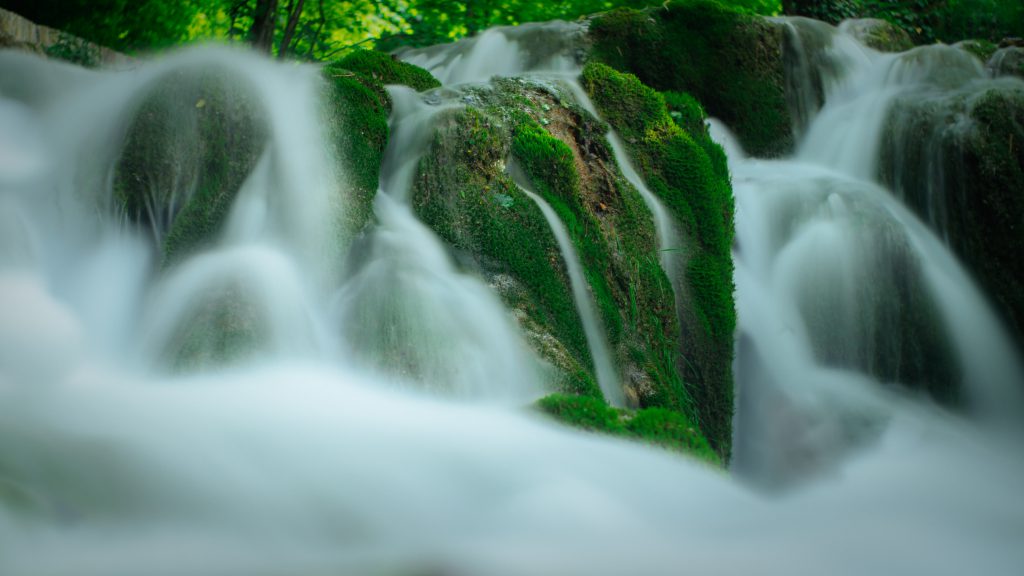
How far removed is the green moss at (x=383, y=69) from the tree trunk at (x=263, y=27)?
279cm

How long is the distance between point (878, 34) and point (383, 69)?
21.4 ft

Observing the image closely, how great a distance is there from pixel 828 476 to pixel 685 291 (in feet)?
4.36

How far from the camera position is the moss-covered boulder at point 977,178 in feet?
20.4

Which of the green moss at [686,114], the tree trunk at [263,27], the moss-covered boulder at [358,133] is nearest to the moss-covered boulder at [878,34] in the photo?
the green moss at [686,114]

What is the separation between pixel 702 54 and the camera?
847 cm

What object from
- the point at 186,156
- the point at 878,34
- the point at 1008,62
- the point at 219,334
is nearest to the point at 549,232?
the point at 219,334

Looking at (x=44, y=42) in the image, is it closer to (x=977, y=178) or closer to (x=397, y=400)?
(x=397, y=400)

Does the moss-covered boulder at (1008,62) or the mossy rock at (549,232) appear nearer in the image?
the mossy rock at (549,232)

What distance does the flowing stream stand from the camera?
2502 mm

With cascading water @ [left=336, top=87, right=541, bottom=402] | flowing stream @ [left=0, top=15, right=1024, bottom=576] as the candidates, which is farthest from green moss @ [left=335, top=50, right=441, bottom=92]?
cascading water @ [left=336, top=87, right=541, bottom=402]

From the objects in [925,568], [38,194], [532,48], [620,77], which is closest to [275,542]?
[925,568]

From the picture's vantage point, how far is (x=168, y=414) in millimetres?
2928

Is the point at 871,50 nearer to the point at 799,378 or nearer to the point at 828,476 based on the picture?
the point at 799,378

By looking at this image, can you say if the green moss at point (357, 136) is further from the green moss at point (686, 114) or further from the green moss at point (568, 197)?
the green moss at point (686, 114)
